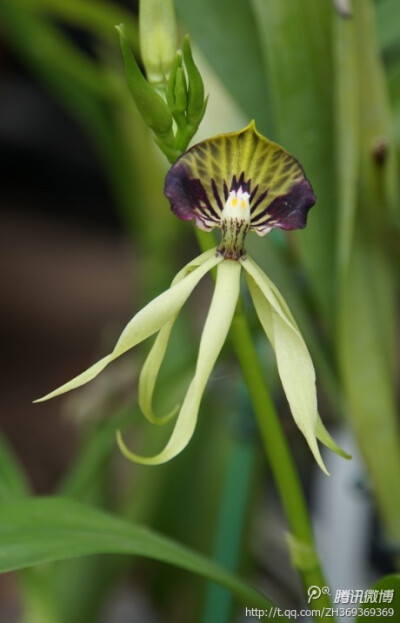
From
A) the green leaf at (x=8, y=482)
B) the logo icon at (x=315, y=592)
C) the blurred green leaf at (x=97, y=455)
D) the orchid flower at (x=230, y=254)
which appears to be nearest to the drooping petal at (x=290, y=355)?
the orchid flower at (x=230, y=254)

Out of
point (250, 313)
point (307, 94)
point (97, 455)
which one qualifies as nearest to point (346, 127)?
point (307, 94)

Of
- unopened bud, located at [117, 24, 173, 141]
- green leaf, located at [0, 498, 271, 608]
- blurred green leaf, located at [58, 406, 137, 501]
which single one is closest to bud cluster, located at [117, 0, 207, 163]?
unopened bud, located at [117, 24, 173, 141]

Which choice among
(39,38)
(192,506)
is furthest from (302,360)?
(39,38)

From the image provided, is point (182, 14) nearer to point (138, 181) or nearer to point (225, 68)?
point (225, 68)

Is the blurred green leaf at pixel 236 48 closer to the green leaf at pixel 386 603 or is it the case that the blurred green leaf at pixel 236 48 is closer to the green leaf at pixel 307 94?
the green leaf at pixel 307 94

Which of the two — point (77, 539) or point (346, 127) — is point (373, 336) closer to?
point (346, 127)
